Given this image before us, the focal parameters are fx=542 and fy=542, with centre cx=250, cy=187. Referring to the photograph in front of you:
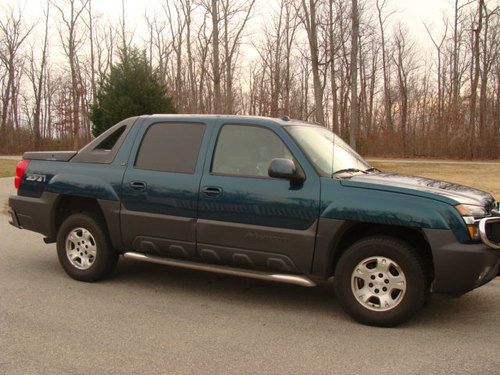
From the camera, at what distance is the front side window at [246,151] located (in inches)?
204

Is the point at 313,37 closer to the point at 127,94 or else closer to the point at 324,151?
the point at 127,94

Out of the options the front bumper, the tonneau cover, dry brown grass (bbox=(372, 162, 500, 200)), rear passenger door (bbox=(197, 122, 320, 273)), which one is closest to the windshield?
rear passenger door (bbox=(197, 122, 320, 273))

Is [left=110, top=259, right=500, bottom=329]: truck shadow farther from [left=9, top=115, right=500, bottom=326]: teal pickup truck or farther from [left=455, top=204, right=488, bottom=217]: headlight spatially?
[left=455, top=204, right=488, bottom=217]: headlight

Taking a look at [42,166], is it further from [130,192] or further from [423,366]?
[423,366]

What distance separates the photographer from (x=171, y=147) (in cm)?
565

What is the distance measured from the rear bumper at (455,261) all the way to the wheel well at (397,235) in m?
0.24

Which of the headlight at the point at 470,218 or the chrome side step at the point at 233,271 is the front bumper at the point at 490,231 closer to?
the headlight at the point at 470,218

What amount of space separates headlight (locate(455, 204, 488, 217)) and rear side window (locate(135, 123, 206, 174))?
2.51 metres

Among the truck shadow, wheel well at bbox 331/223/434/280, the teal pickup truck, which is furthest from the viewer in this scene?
the truck shadow

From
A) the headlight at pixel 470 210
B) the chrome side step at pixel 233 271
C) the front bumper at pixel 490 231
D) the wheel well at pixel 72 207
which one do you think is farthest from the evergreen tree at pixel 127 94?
the front bumper at pixel 490 231

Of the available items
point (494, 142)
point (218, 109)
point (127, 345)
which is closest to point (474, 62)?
point (494, 142)

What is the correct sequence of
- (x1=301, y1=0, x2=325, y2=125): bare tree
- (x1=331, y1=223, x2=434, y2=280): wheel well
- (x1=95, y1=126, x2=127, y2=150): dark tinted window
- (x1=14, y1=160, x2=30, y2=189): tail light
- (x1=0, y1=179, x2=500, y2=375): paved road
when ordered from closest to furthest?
1. (x1=0, y1=179, x2=500, y2=375): paved road
2. (x1=331, y1=223, x2=434, y2=280): wheel well
3. (x1=95, y1=126, x2=127, y2=150): dark tinted window
4. (x1=14, y1=160, x2=30, y2=189): tail light
5. (x1=301, y1=0, x2=325, y2=125): bare tree

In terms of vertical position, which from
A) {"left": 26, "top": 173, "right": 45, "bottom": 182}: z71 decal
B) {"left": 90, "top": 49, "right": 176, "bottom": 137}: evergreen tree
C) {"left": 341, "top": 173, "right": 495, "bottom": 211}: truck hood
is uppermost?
{"left": 90, "top": 49, "right": 176, "bottom": 137}: evergreen tree

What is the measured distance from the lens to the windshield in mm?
5082
